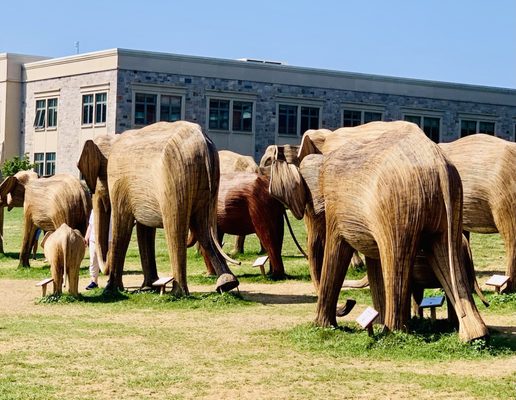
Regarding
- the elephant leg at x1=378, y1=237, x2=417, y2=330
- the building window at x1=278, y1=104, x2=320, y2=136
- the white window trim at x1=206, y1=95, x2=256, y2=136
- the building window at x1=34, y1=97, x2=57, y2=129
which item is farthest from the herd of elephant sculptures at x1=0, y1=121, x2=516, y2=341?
the building window at x1=34, y1=97, x2=57, y2=129

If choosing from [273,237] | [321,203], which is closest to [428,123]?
[273,237]

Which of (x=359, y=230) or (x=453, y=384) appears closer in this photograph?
(x=453, y=384)

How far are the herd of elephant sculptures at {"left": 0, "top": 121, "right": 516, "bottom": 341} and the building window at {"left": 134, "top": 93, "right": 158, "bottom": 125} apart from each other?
2578 cm

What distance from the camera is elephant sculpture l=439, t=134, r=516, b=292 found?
1709cm

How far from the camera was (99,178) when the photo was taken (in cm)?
2036

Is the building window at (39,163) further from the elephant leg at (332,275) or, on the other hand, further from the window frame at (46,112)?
the elephant leg at (332,275)

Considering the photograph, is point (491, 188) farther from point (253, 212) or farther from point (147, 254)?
point (147, 254)

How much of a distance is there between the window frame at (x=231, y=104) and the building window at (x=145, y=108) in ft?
9.61

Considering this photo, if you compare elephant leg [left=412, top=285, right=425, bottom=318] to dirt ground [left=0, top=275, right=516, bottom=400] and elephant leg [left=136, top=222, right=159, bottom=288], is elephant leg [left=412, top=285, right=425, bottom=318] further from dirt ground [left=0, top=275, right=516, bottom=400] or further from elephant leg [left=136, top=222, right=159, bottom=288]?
elephant leg [left=136, top=222, right=159, bottom=288]

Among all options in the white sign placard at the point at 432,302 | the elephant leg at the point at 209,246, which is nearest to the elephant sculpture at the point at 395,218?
the white sign placard at the point at 432,302

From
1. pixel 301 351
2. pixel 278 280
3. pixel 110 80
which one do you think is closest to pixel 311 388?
pixel 301 351

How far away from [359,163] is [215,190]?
16.3 ft

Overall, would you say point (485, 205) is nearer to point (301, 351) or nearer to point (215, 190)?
point (215, 190)

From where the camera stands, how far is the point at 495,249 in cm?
2517
